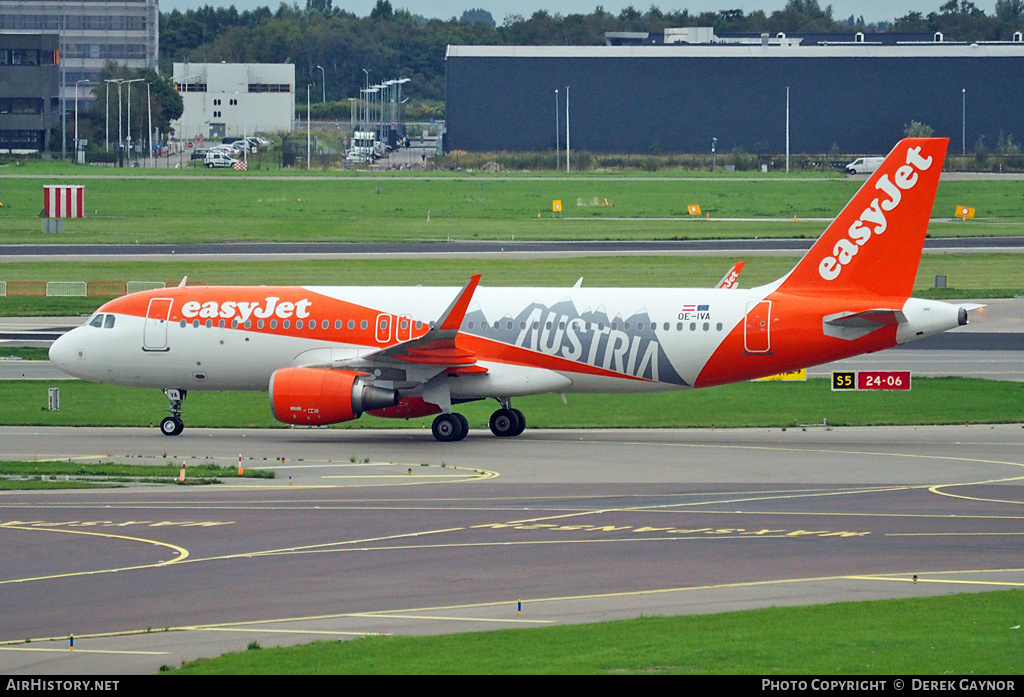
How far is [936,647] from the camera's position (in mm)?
17656

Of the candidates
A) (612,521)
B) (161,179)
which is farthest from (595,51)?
(612,521)

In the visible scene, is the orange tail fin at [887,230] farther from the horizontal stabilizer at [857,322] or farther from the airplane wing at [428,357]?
the airplane wing at [428,357]

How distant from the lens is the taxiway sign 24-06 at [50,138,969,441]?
126 feet

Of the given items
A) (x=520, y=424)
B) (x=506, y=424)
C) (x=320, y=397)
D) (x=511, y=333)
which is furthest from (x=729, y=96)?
(x=320, y=397)

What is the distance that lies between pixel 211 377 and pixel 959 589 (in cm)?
2554

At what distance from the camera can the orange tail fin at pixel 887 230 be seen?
38.3 metres

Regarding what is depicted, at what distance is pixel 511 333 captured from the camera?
4028cm

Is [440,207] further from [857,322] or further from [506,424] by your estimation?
[857,322]

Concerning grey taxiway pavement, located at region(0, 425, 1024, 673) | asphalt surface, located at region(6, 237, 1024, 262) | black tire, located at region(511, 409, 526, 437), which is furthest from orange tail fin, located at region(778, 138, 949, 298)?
asphalt surface, located at region(6, 237, 1024, 262)

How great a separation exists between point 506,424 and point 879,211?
1201 centimetres

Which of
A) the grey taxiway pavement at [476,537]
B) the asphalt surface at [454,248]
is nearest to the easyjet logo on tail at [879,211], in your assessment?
the grey taxiway pavement at [476,537]

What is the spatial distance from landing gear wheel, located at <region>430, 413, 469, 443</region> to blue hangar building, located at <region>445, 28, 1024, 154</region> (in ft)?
460

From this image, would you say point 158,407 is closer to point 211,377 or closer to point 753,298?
point 211,377

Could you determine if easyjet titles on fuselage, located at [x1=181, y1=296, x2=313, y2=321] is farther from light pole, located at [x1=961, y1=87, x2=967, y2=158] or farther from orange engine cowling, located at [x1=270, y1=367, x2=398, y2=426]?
light pole, located at [x1=961, y1=87, x2=967, y2=158]
